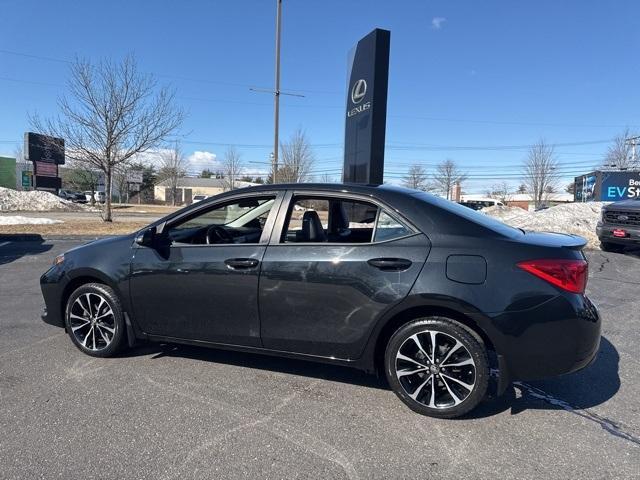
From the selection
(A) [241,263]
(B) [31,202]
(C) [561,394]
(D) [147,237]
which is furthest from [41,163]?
(C) [561,394]

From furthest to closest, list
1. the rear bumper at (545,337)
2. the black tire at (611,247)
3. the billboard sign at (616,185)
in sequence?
the billboard sign at (616,185)
the black tire at (611,247)
the rear bumper at (545,337)

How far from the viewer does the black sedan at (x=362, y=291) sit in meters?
3.00

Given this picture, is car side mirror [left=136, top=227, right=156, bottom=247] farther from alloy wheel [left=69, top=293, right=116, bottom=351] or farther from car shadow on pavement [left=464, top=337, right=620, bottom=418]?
car shadow on pavement [left=464, top=337, right=620, bottom=418]

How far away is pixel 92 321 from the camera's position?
4.14m

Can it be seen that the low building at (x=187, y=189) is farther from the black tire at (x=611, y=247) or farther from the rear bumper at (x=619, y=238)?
the rear bumper at (x=619, y=238)

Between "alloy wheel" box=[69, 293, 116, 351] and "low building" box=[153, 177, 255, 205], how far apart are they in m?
79.9

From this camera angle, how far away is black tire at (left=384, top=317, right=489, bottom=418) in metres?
3.05

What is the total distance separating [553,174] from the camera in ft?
172

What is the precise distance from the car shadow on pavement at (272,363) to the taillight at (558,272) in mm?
1463

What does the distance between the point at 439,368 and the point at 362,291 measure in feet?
2.41

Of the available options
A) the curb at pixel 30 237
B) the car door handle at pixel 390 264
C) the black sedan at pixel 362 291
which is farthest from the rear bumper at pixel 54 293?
the curb at pixel 30 237

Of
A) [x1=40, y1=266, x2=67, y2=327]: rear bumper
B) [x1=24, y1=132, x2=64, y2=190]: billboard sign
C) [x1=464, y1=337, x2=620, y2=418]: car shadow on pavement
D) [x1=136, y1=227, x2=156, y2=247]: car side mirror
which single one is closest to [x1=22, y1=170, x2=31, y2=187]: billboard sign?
[x1=24, y1=132, x2=64, y2=190]: billboard sign

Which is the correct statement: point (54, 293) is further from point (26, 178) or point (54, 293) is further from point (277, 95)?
point (26, 178)

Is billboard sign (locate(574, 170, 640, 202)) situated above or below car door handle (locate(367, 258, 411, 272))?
above
